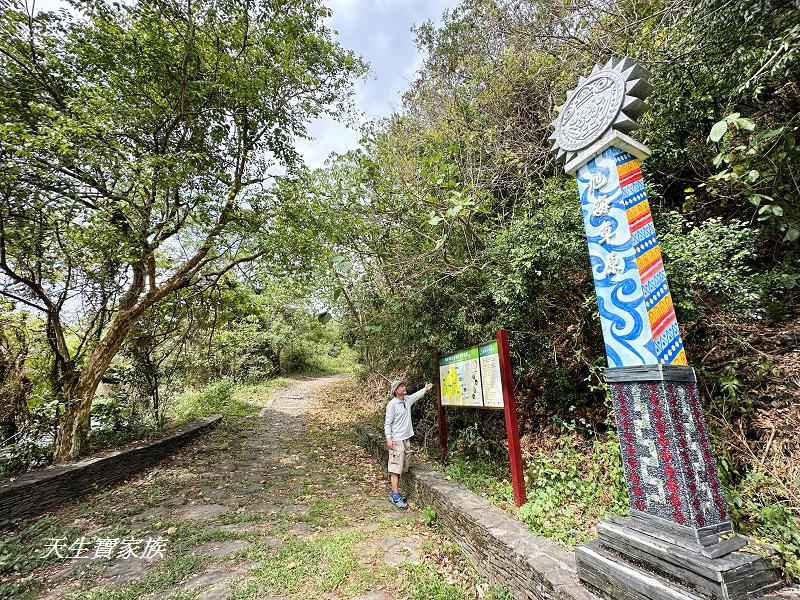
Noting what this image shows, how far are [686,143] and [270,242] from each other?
6623 mm

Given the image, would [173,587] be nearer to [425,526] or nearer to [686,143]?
[425,526]

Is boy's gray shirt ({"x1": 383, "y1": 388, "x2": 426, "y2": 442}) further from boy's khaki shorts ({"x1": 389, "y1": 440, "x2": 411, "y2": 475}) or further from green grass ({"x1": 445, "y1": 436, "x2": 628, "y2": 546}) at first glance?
green grass ({"x1": 445, "y1": 436, "x2": 628, "y2": 546})

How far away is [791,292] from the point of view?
330cm

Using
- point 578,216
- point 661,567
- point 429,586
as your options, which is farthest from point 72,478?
point 578,216

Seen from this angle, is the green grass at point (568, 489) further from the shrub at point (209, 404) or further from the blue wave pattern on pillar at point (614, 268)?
the shrub at point (209, 404)

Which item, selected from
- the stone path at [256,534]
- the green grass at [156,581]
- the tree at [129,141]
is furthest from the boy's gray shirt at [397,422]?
the tree at [129,141]

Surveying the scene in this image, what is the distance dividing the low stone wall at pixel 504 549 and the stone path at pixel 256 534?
0.27 meters

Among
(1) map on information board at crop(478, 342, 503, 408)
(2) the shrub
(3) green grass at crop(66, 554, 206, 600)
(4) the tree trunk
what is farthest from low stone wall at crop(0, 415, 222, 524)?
(1) map on information board at crop(478, 342, 503, 408)

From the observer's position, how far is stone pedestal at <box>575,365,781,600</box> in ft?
6.49

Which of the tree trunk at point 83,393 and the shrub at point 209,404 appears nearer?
the tree trunk at point 83,393

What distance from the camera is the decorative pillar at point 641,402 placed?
6.81ft

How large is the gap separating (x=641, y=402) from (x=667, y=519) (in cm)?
75

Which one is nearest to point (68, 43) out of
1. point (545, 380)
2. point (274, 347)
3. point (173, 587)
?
point (173, 587)

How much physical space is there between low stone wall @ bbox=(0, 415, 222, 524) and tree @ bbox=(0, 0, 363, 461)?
26.0 inches
